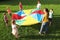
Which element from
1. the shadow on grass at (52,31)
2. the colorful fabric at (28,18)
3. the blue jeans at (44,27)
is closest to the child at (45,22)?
the blue jeans at (44,27)

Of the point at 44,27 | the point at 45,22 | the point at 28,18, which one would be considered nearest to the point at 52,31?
the point at 44,27

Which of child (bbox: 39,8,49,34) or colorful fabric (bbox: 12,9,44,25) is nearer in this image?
child (bbox: 39,8,49,34)

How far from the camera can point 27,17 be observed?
69.9 feet

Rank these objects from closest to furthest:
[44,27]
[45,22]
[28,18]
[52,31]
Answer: [45,22] → [44,27] → [52,31] → [28,18]

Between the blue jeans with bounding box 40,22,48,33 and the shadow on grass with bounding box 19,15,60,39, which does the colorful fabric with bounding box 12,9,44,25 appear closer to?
the shadow on grass with bounding box 19,15,60,39

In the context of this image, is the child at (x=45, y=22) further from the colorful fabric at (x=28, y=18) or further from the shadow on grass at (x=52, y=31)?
the colorful fabric at (x=28, y=18)

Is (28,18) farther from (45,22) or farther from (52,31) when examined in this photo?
(45,22)

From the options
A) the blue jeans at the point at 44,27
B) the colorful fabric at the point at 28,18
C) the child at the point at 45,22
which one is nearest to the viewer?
the child at the point at 45,22

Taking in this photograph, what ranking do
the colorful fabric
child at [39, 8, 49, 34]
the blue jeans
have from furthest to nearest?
1. the colorful fabric
2. the blue jeans
3. child at [39, 8, 49, 34]

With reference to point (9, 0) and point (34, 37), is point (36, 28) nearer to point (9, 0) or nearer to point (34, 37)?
point (34, 37)

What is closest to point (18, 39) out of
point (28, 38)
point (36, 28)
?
point (28, 38)

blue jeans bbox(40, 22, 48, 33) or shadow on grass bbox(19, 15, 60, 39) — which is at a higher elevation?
blue jeans bbox(40, 22, 48, 33)

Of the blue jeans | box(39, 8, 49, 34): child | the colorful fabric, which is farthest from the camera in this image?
the colorful fabric

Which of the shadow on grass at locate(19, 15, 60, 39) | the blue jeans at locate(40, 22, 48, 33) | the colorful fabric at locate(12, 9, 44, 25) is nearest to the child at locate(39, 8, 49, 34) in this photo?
the blue jeans at locate(40, 22, 48, 33)
